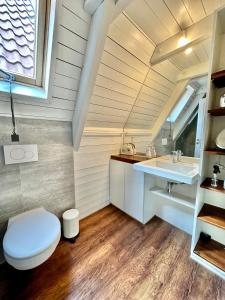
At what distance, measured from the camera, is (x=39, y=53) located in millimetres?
1130

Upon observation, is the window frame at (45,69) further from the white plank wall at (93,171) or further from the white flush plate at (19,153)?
the white plank wall at (93,171)

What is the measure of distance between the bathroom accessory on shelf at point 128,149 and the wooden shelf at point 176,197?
2.02ft

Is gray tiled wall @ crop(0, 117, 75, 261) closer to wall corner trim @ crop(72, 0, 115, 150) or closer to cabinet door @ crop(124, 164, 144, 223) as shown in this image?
wall corner trim @ crop(72, 0, 115, 150)

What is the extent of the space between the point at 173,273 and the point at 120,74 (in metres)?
1.92

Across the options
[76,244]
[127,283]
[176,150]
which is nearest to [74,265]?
[76,244]

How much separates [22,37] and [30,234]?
1514 mm

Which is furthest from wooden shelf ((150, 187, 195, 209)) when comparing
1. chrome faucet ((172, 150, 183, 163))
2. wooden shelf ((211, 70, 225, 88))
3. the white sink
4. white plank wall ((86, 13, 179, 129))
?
wooden shelf ((211, 70, 225, 88))

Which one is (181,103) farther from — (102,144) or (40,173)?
(40,173)

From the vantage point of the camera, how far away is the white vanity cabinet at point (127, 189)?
1687 millimetres

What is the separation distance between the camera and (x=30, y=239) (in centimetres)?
96

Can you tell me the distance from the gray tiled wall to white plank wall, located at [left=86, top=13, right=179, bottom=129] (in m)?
0.43

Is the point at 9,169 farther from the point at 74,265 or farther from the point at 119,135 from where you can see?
the point at 119,135

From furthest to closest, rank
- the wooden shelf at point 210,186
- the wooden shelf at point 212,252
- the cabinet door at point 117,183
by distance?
the cabinet door at point 117,183 < the wooden shelf at point 212,252 < the wooden shelf at point 210,186

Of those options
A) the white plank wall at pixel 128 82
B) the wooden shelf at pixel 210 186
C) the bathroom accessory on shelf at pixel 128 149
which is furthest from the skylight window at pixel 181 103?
the wooden shelf at pixel 210 186
